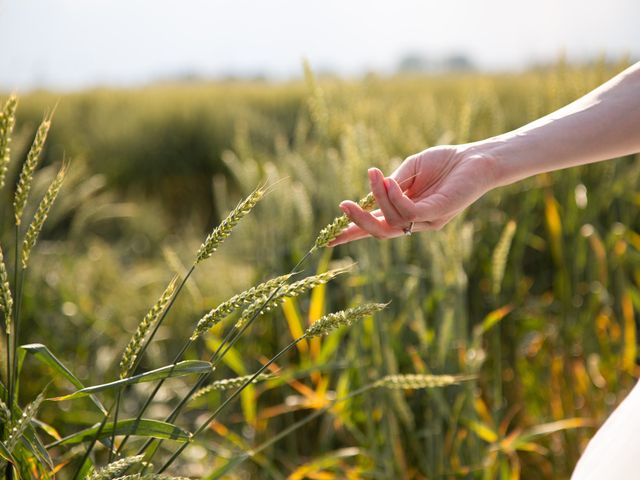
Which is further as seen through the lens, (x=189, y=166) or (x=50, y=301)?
(x=189, y=166)

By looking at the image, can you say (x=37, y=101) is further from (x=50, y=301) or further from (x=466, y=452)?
(x=466, y=452)

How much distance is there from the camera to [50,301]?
8.01 ft

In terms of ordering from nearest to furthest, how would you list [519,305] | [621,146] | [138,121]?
[621,146] < [519,305] < [138,121]

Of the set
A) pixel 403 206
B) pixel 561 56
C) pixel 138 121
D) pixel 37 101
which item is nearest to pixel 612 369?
pixel 561 56

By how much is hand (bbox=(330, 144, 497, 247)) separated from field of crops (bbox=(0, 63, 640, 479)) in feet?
1.03

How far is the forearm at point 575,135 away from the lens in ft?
3.01

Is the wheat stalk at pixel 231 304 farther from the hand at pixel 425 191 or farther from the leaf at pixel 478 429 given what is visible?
the leaf at pixel 478 429

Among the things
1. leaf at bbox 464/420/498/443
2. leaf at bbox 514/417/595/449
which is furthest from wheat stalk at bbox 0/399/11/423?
leaf at bbox 514/417/595/449

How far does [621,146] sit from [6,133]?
0.68 m

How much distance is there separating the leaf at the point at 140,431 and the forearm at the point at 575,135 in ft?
1.51

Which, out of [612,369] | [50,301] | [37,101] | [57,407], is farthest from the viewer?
[37,101]

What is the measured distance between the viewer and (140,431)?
2.30 feet

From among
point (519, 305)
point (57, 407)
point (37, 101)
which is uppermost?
point (37, 101)

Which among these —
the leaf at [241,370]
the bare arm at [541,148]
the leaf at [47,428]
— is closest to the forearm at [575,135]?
the bare arm at [541,148]
